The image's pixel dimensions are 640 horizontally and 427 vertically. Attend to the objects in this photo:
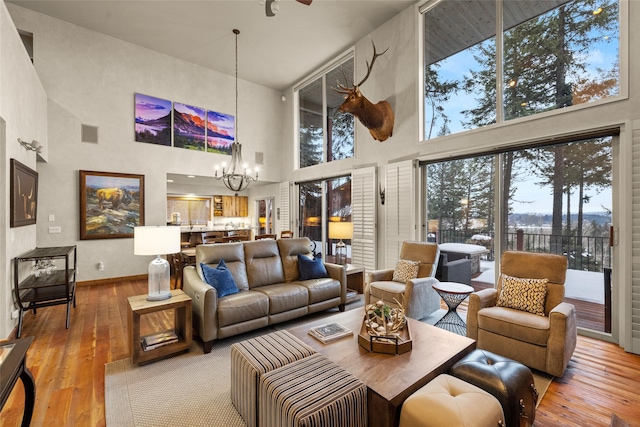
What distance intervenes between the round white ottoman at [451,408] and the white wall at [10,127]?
13.6 ft

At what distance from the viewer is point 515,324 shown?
261 cm

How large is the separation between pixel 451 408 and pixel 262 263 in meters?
2.82

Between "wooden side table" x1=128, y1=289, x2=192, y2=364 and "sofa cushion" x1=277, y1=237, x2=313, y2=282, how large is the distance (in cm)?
140

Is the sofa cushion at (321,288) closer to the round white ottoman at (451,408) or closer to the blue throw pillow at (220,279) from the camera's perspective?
the blue throw pillow at (220,279)

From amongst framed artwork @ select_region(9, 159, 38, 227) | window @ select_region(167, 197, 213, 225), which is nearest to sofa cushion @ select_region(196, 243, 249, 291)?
framed artwork @ select_region(9, 159, 38, 227)

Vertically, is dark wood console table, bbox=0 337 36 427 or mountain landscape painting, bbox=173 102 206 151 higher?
mountain landscape painting, bbox=173 102 206 151

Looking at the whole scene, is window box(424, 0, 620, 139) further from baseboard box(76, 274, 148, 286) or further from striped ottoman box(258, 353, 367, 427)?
baseboard box(76, 274, 148, 286)

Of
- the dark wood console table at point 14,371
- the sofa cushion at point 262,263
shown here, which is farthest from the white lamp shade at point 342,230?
the dark wood console table at point 14,371

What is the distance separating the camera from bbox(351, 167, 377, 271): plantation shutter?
5535mm

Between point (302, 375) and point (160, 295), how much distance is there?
1.89 metres

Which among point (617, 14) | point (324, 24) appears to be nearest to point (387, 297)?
point (617, 14)

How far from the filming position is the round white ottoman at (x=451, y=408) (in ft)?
4.64

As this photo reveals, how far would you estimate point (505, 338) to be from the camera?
8.76 feet

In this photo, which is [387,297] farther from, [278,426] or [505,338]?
[278,426]
